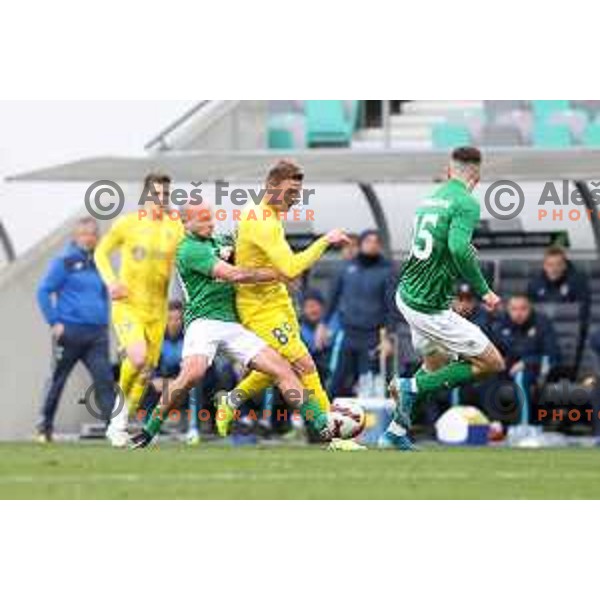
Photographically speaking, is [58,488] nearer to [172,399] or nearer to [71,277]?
[172,399]

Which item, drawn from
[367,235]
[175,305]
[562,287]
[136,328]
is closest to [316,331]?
[367,235]

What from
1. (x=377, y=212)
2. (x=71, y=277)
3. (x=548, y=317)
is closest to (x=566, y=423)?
(x=548, y=317)

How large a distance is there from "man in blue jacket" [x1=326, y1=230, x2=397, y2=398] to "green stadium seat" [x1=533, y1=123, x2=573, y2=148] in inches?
106

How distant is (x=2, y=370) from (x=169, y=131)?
2.96 metres

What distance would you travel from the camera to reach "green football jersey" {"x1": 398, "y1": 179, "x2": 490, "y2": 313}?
20078mm

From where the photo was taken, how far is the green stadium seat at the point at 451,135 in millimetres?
27750

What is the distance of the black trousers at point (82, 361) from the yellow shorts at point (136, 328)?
1.79 meters

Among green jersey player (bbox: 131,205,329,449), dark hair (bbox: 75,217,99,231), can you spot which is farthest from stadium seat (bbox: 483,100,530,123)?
green jersey player (bbox: 131,205,329,449)

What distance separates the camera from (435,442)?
25.2 m

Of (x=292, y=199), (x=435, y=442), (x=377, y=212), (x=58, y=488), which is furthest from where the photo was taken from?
(x=377, y=212)

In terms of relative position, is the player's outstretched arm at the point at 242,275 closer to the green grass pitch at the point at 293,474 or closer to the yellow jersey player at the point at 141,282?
the green grass pitch at the point at 293,474

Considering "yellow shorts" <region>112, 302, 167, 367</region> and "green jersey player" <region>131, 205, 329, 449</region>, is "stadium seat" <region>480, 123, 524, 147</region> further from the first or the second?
"green jersey player" <region>131, 205, 329, 449</region>

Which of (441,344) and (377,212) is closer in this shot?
(441,344)

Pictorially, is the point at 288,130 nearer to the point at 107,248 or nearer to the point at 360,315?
the point at 360,315
